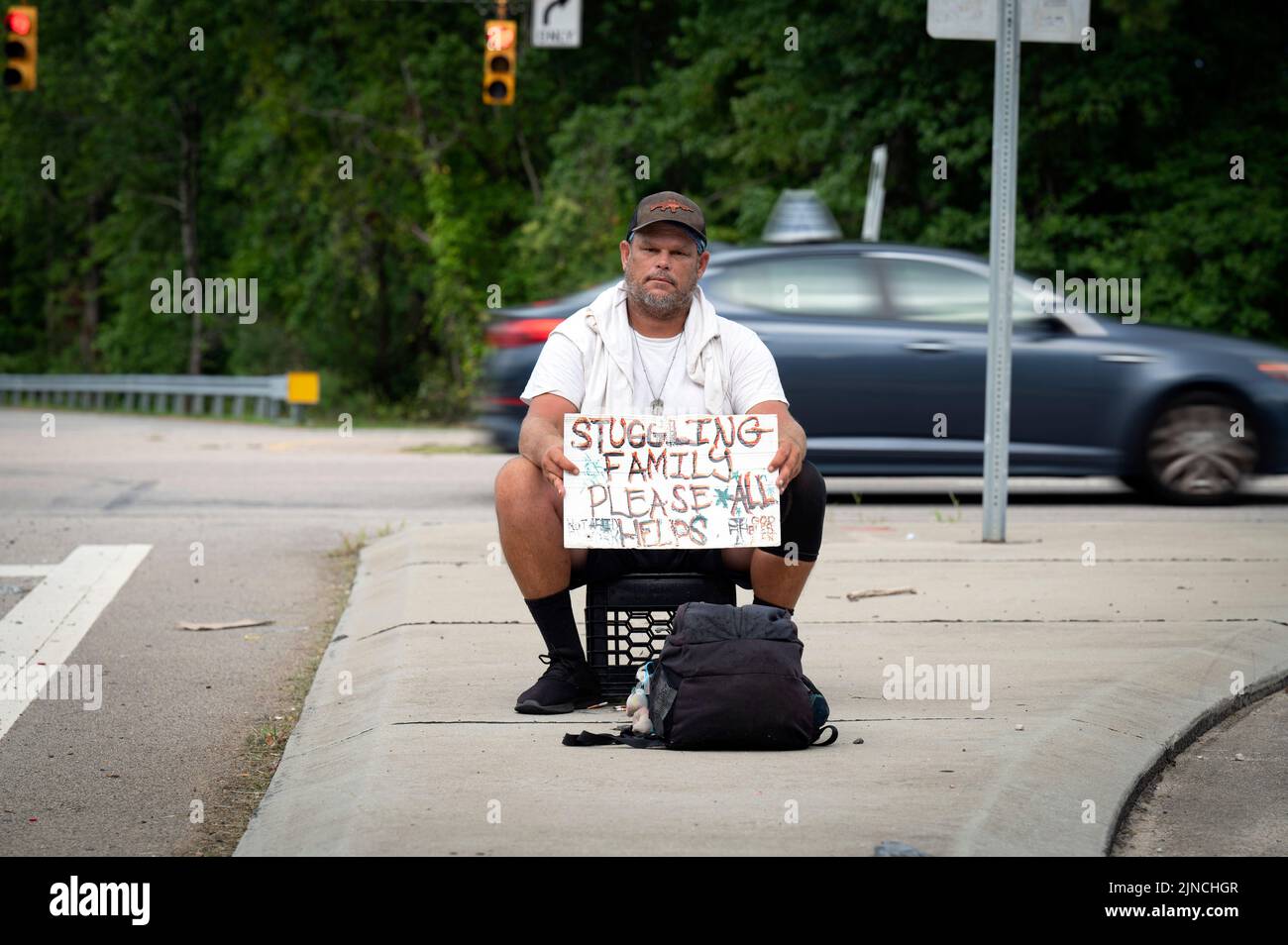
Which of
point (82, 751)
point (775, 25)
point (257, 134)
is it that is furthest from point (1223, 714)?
point (257, 134)

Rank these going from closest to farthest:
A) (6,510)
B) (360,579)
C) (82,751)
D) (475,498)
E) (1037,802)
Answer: (1037,802) → (82,751) → (360,579) → (6,510) → (475,498)

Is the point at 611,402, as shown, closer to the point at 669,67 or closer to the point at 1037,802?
the point at 1037,802

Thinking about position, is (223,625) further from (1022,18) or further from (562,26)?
(562,26)

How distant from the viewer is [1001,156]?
9586 mm

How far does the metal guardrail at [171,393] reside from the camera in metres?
27.2

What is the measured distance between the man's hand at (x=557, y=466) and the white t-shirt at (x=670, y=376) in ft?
0.92

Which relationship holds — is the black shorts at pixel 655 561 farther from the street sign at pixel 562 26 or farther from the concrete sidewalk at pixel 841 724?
the street sign at pixel 562 26

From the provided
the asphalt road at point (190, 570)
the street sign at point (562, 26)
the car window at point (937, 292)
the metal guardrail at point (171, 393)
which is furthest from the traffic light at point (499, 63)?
the metal guardrail at point (171, 393)

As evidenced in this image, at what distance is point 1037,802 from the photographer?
4.41 m

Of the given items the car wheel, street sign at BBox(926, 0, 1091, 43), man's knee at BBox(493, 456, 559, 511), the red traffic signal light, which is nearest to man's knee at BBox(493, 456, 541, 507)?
man's knee at BBox(493, 456, 559, 511)

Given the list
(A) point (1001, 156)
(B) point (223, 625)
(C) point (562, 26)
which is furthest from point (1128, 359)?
(C) point (562, 26)

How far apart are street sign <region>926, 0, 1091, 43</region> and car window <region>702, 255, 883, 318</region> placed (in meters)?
2.56

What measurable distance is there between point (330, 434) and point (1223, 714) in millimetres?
17220

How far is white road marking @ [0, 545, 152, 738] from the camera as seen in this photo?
22.3 feet
